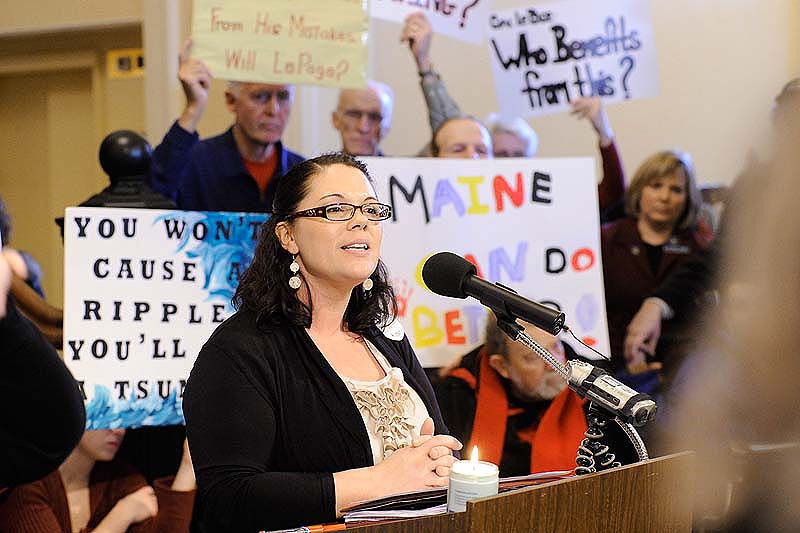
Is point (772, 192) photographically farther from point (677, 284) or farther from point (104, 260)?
point (677, 284)

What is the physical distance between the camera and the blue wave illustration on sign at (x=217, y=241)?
2754 millimetres

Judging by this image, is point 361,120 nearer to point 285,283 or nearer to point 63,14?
point 285,283

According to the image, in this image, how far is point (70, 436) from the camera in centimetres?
111

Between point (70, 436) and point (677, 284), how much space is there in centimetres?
268

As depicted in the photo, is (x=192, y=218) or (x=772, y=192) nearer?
(x=772, y=192)

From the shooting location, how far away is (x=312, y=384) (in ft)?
6.07

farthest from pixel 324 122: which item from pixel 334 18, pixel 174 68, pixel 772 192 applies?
pixel 772 192

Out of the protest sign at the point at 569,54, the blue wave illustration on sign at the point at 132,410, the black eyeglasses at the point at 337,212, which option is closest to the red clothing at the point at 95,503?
the blue wave illustration on sign at the point at 132,410

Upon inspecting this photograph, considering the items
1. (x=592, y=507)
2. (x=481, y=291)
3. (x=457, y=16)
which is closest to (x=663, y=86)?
(x=457, y=16)

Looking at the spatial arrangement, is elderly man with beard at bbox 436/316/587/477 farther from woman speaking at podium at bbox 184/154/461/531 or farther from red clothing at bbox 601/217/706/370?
woman speaking at podium at bbox 184/154/461/531

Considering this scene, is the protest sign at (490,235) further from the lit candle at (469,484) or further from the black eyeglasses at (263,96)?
the lit candle at (469,484)

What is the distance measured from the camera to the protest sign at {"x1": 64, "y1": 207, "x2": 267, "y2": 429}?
8.64 feet

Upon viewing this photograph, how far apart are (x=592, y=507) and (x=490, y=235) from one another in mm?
1979

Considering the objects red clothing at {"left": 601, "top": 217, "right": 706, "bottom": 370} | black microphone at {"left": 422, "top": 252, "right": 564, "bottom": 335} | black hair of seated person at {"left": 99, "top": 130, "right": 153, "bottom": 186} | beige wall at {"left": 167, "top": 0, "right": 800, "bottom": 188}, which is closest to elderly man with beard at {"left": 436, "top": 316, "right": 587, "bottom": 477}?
red clothing at {"left": 601, "top": 217, "right": 706, "bottom": 370}
